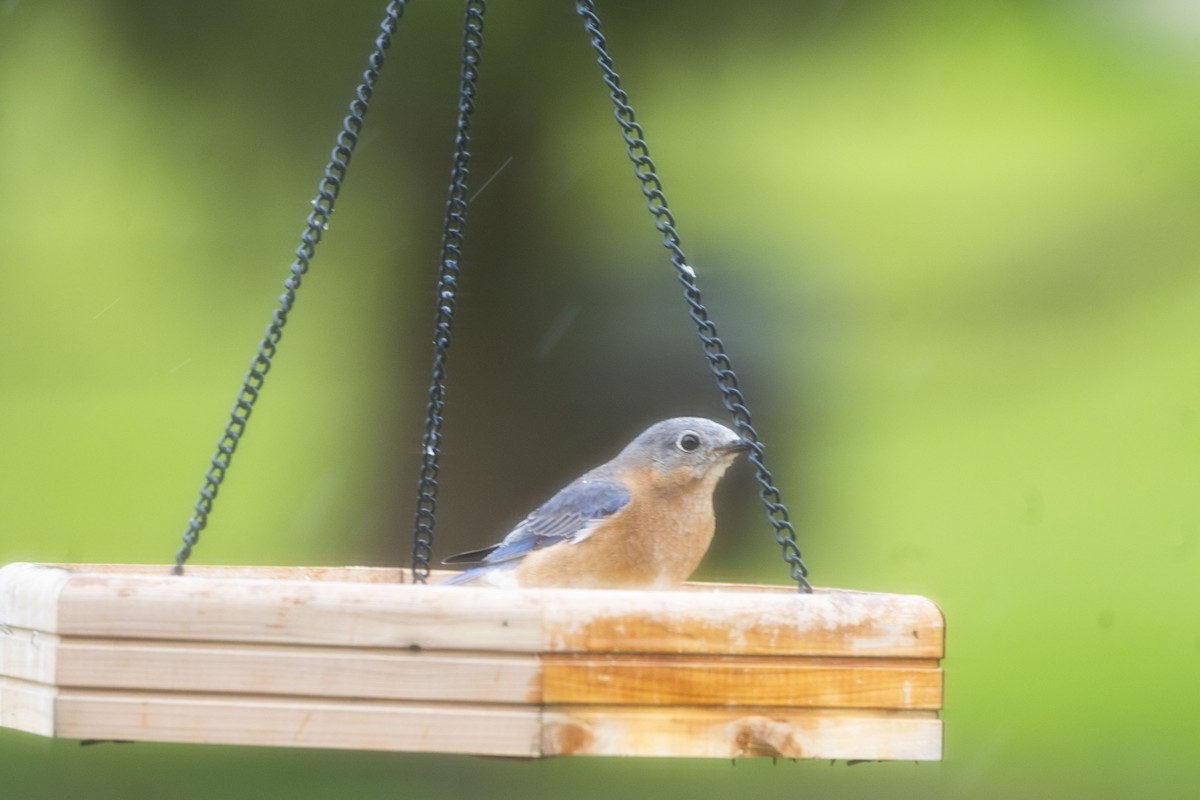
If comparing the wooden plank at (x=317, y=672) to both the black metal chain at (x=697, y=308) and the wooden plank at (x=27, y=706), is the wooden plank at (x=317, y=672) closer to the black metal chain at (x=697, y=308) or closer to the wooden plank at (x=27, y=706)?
the wooden plank at (x=27, y=706)

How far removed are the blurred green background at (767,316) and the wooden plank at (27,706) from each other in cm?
367

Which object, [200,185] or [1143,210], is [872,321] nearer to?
[1143,210]

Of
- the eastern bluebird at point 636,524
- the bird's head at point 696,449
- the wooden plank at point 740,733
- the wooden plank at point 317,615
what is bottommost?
the wooden plank at point 740,733

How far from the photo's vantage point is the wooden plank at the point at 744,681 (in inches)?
79.0

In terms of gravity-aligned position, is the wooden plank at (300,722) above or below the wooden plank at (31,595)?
below

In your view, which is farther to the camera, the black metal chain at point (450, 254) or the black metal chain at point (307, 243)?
the black metal chain at point (450, 254)

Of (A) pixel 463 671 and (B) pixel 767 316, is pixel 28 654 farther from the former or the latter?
(B) pixel 767 316

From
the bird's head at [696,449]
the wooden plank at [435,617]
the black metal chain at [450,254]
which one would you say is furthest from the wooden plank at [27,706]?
the bird's head at [696,449]

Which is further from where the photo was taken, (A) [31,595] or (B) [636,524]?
(B) [636,524]

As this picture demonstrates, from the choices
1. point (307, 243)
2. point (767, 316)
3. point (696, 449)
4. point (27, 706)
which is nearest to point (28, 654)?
point (27, 706)

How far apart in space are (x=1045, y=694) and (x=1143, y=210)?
7.20 feet

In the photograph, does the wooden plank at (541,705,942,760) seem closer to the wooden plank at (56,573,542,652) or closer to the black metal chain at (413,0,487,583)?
the wooden plank at (56,573,542,652)

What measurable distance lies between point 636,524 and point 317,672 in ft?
3.83

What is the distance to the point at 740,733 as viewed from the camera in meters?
2.07
